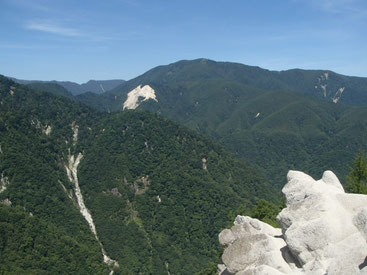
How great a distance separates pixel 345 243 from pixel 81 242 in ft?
385

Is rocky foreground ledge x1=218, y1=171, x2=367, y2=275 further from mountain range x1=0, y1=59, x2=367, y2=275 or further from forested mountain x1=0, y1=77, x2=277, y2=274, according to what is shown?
forested mountain x1=0, y1=77, x2=277, y2=274

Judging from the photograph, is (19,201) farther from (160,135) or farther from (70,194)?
(160,135)

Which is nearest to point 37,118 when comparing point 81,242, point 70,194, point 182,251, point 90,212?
point 70,194

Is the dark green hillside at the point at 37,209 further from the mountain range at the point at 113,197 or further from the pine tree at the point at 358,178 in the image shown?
the pine tree at the point at 358,178

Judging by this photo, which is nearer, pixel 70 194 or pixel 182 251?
pixel 182 251

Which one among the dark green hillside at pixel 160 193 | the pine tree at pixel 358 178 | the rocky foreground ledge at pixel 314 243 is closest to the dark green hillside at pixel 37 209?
the dark green hillside at pixel 160 193

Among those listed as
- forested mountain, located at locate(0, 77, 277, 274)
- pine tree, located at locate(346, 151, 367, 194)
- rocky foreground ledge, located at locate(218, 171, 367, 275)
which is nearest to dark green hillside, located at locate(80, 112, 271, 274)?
forested mountain, located at locate(0, 77, 277, 274)

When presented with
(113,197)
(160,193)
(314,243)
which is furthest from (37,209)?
(314,243)

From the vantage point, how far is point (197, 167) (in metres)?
180

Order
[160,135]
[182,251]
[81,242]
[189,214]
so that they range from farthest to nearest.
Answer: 1. [160,135]
2. [189,214]
3. [182,251]
4. [81,242]

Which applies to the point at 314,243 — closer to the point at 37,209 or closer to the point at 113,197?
the point at 37,209

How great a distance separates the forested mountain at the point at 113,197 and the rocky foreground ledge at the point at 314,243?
7837cm

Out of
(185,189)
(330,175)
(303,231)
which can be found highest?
(330,175)

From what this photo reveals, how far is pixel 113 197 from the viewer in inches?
6078
